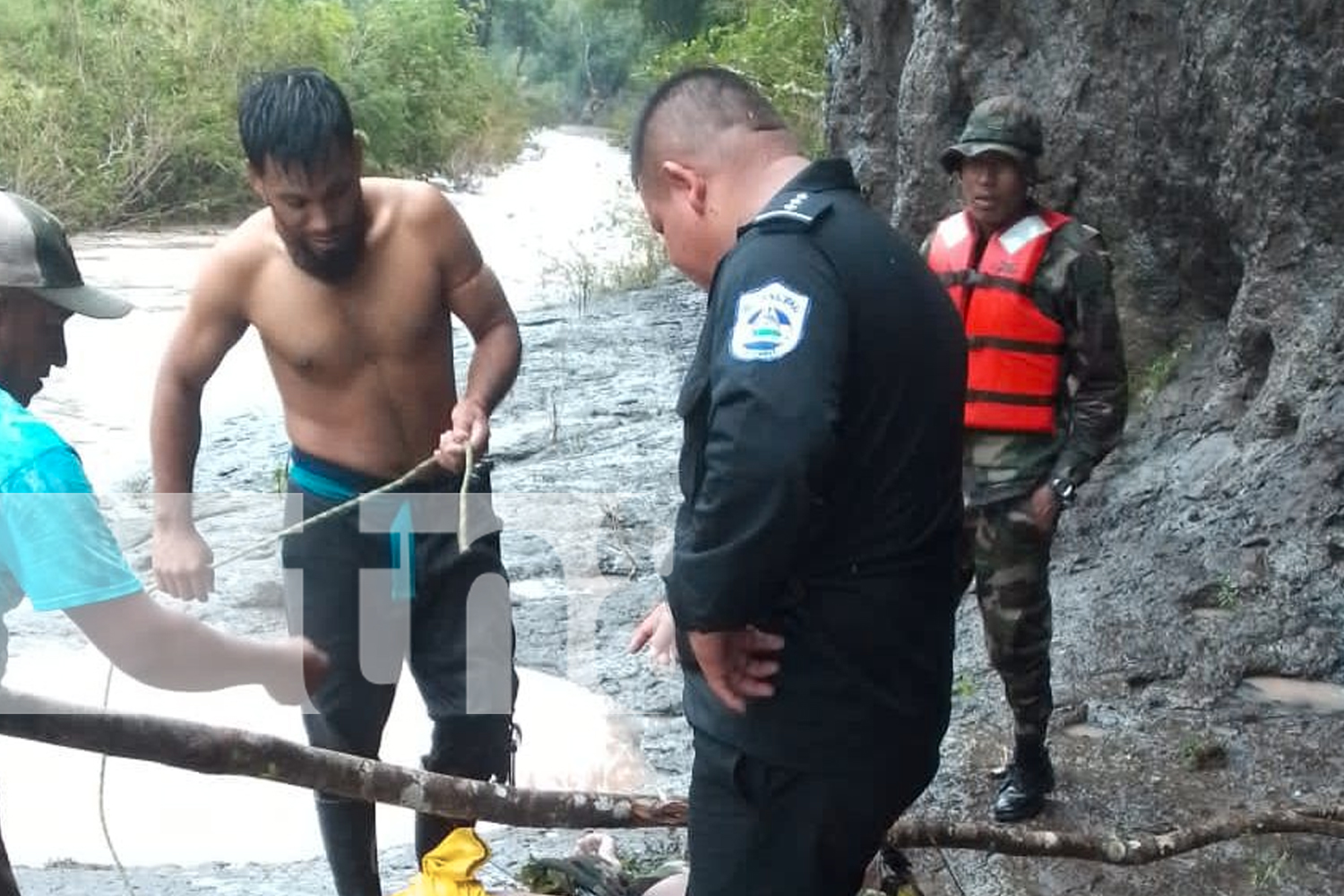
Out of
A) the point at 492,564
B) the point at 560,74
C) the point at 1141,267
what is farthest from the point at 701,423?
the point at 560,74

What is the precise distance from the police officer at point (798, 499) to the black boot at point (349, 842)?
1.41 m

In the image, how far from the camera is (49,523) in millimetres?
2178

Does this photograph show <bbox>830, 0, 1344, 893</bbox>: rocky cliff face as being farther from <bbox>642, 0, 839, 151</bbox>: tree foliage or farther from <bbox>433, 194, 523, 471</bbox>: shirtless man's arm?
<bbox>642, 0, 839, 151</bbox>: tree foliage

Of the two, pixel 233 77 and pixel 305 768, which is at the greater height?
pixel 305 768

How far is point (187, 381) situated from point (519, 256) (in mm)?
17927

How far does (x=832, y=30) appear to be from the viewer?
632 inches

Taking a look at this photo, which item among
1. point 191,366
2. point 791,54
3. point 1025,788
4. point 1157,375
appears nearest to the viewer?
point 191,366

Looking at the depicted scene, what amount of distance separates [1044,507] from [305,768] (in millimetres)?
2277

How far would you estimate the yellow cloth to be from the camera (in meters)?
2.86

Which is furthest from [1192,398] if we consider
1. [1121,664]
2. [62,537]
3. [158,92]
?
[158,92]

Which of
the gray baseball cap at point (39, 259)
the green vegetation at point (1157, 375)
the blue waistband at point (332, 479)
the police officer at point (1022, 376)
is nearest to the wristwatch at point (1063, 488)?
the police officer at point (1022, 376)

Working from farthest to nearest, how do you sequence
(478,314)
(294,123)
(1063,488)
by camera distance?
(1063,488) → (478,314) → (294,123)

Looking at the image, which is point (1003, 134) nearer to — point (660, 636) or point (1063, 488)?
point (1063, 488)

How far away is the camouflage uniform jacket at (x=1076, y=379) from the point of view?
13.1 feet
